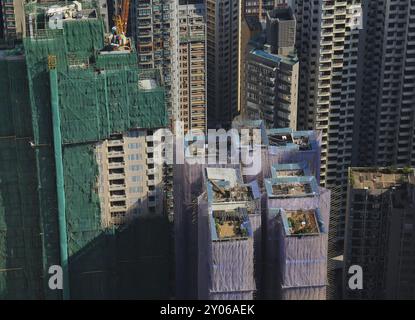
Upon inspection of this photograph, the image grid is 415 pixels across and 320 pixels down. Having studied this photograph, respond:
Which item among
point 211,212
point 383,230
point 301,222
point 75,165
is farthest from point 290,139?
point 75,165

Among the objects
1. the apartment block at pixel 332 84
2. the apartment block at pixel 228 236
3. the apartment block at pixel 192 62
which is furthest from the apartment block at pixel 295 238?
the apartment block at pixel 192 62

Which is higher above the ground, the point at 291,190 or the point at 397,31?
the point at 397,31

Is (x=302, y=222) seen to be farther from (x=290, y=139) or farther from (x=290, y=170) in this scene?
(x=290, y=139)

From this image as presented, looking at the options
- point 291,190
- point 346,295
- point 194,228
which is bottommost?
point 346,295

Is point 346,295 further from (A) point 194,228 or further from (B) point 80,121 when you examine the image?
(B) point 80,121

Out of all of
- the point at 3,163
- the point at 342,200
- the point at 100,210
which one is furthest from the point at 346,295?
the point at 3,163

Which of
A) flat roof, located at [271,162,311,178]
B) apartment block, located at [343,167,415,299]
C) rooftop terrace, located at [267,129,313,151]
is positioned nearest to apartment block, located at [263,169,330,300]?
flat roof, located at [271,162,311,178]
